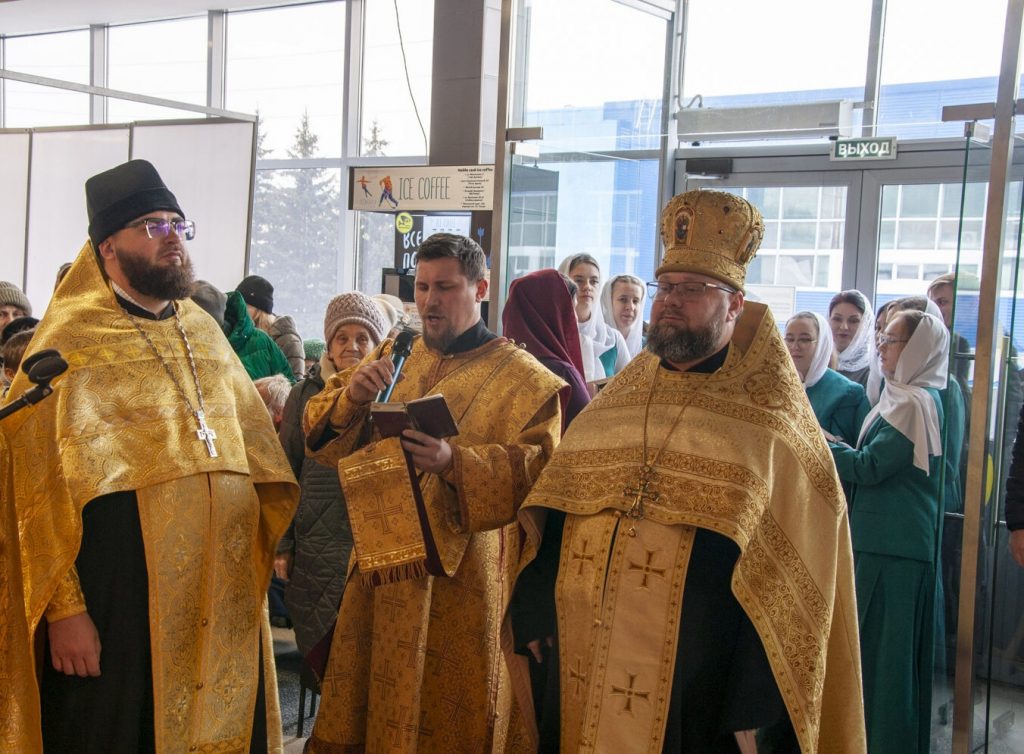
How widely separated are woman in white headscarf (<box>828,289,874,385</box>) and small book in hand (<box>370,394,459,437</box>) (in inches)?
117

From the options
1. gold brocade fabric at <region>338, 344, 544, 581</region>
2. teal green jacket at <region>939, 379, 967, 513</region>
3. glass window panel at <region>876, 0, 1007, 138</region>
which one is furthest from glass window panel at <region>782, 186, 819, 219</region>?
gold brocade fabric at <region>338, 344, 544, 581</region>

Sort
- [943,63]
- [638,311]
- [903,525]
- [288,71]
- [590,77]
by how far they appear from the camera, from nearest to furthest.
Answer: [903,525], [943,63], [590,77], [638,311], [288,71]

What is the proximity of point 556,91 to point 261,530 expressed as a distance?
254 cm

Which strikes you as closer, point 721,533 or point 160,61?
point 721,533

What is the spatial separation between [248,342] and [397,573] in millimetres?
3195

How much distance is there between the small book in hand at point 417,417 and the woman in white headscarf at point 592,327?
226 centimetres

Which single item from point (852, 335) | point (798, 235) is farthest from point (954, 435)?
point (798, 235)

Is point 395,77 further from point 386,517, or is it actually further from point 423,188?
point 386,517

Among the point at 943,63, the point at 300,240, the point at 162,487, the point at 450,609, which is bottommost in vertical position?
the point at 450,609

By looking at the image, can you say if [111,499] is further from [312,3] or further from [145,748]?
[312,3]

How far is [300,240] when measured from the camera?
1211 cm

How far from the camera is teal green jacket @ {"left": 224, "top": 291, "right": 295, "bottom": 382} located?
587 centimetres

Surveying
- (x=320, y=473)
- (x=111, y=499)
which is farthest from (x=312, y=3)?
(x=111, y=499)

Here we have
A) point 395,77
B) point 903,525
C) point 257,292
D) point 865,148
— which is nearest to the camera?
point 903,525
